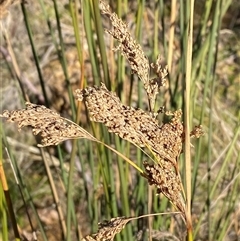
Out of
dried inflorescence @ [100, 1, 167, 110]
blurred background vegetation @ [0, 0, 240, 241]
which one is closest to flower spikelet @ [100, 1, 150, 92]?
dried inflorescence @ [100, 1, 167, 110]

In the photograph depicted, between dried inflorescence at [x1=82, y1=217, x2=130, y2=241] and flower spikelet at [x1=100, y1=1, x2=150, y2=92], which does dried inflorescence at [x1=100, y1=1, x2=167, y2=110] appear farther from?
dried inflorescence at [x1=82, y1=217, x2=130, y2=241]

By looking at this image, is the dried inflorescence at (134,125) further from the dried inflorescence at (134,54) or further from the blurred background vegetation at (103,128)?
the blurred background vegetation at (103,128)

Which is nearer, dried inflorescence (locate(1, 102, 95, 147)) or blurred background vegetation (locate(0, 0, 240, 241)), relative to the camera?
dried inflorescence (locate(1, 102, 95, 147))

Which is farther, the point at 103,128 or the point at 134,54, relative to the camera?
the point at 103,128

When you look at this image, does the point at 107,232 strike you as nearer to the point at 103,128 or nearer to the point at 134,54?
the point at 134,54

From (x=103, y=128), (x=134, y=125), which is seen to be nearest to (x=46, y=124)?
(x=134, y=125)

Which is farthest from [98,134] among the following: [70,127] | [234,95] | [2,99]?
[234,95]
